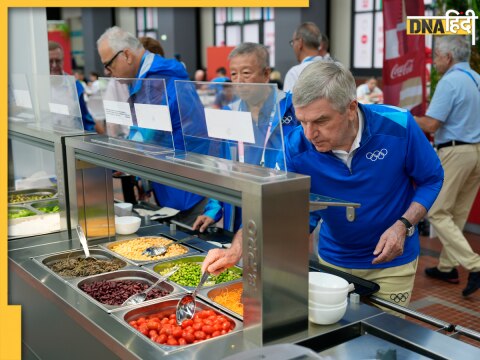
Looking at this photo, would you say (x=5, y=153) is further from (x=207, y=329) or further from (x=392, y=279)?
(x=392, y=279)

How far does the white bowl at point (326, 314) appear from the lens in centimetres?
160

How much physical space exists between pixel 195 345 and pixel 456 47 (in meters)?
3.94

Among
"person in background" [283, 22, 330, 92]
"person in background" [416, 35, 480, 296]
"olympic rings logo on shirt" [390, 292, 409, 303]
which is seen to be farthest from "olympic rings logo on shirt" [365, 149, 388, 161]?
"person in background" [283, 22, 330, 92]

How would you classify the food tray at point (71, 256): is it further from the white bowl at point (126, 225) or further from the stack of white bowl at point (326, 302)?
the stack of white bowl at point (326, 302)

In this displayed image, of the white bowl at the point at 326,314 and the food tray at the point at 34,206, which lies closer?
the white bowl at the point at 326,314

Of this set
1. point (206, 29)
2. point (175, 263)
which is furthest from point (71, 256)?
point (206, 29)

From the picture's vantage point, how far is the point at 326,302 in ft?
5.24

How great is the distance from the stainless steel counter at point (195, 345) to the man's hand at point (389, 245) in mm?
283

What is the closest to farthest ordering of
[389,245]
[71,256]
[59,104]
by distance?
[389,245] < [71,256] < [59,104]

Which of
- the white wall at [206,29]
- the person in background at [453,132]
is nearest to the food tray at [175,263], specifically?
the person in background at [453,132]

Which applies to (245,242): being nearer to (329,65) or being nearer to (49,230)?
(329,65)

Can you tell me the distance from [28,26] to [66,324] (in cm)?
246

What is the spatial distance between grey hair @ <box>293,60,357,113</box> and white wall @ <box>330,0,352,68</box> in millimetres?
12415

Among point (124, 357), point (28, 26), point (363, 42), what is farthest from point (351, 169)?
point (363, 42)
